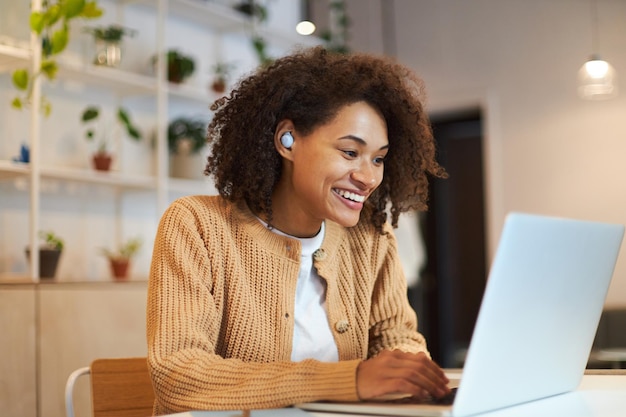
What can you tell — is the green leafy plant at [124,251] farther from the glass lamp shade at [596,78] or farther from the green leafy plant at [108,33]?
the glass lamp shade at [596,78]

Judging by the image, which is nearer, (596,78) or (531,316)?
(531,316)

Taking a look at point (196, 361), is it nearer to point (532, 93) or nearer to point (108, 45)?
point (108, 45)

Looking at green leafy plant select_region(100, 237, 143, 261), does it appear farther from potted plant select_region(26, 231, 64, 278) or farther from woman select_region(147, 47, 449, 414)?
woman select_region(147, 47, 449, 414)

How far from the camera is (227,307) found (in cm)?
163

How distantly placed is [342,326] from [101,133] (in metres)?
2.61

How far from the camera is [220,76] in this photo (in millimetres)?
4523

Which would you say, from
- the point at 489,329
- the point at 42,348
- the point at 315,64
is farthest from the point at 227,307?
the point at 42,348

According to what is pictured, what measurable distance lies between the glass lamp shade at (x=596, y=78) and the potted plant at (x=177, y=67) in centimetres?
206

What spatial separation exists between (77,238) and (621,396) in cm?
303

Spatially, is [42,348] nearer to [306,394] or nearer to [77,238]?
[77,238]

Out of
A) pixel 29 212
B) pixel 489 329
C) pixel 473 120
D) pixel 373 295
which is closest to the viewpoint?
pixel 489 329

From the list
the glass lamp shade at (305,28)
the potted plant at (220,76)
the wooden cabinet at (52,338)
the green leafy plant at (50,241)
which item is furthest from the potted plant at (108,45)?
the glass lamp shade at (305,28)

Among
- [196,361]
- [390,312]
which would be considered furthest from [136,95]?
[196,361]

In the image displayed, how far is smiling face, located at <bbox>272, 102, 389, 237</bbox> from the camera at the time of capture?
1648 mm
